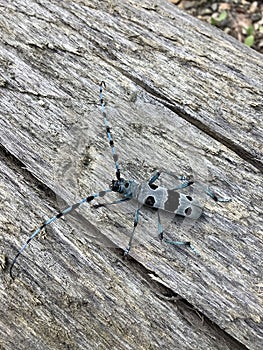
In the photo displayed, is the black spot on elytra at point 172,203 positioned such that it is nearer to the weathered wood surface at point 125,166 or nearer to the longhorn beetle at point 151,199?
the longhorn beetle at point 151,199

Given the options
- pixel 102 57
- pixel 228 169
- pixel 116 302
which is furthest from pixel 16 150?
pixel 228 169

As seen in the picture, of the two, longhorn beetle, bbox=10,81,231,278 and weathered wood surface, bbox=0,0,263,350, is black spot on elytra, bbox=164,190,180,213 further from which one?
weathered wood surface, bbox=0,0,263,350

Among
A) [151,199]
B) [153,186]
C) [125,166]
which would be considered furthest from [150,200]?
[125,166]

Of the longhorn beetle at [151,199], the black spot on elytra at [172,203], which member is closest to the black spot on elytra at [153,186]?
the longhorn beetle at [151,199]

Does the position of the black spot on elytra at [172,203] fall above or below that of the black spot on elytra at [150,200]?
above

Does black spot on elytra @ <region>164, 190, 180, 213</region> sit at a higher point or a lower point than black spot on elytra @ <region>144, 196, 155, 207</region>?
higher

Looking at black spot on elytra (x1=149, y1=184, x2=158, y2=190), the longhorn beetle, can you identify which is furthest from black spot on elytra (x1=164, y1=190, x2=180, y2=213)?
black spot on elytra (x1=149, y1=184, x2=158, y2=190)

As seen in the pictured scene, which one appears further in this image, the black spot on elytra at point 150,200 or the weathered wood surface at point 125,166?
the black spot on elytra at point 150,200

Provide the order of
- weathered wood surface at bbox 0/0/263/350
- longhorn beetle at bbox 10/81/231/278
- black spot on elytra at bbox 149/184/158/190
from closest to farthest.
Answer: weathered wood surface at bbox 0/0/263/350 < longhorn beetle at bbox 10/81/231/278 < black spot on elytra at bbox 149/184/158/190
